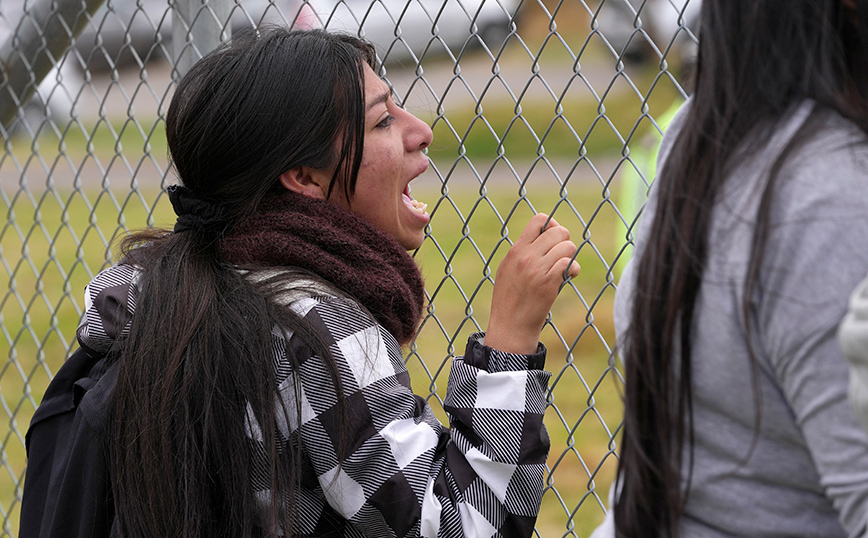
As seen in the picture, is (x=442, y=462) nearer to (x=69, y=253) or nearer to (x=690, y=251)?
(x=690, y=251)

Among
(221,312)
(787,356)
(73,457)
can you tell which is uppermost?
(787,356)

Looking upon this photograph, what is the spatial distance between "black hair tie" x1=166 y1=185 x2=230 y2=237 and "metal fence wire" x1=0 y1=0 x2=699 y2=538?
17.6 inches

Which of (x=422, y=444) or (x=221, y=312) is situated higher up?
(x=221, y=312)

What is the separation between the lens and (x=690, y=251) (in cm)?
92

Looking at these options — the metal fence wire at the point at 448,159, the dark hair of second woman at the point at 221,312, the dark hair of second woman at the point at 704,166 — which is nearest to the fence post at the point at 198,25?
the metal fence wire at the point at 448,159

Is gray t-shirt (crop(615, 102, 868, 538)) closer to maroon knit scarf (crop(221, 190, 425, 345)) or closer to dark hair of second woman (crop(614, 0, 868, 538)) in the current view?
dark hair of second woman (crop(614, 0, 868, 538))

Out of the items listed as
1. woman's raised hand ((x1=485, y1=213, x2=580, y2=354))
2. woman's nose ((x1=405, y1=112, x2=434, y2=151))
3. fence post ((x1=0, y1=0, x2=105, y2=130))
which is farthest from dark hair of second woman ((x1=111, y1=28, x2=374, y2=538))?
fence post ((x1=0, y1=0, x2=105, y2=130))

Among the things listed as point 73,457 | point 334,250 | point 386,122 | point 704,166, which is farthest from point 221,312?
point 704,166

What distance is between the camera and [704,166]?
942mm

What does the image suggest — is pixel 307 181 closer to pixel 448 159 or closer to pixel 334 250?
pixel 334 250

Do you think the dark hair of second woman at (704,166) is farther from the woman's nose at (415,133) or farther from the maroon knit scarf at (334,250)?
the woman's nose at (415,133)

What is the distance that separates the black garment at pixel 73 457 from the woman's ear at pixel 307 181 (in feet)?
1.41

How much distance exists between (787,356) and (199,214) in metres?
1.05

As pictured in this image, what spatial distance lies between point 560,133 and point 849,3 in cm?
865
